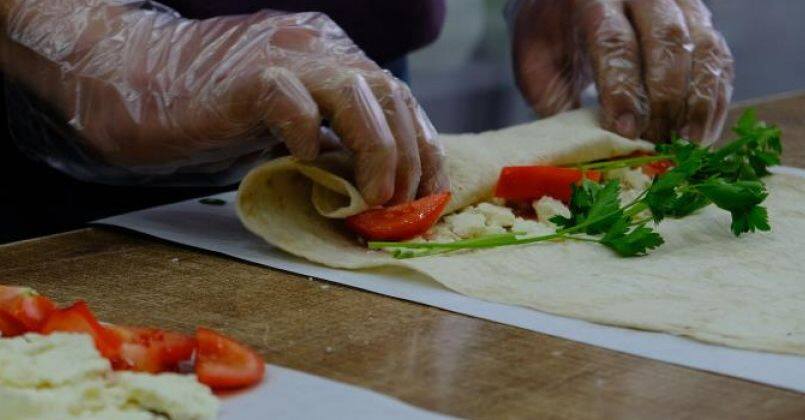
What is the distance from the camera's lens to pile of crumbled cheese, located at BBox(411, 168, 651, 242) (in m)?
1.54

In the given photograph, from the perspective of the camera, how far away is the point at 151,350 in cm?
108

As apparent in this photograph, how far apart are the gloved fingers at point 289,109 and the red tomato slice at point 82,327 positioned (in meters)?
0.44

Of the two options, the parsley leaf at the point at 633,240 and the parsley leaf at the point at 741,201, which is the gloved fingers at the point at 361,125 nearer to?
the parsley leaf at the point at 633,240

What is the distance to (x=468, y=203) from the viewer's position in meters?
1.64

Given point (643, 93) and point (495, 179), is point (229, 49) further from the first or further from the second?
point (643, 93)

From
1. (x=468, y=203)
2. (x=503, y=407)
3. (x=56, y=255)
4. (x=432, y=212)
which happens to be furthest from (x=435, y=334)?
(x=56, y=255)

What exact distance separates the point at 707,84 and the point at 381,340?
3.27ft

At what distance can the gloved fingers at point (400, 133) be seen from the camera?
152 cm

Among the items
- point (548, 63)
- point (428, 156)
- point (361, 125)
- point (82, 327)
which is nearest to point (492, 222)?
point (428, 156)

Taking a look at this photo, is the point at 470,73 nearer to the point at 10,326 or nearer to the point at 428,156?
the point at 428,156

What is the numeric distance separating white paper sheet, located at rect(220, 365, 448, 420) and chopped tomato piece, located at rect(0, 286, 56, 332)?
0.22m

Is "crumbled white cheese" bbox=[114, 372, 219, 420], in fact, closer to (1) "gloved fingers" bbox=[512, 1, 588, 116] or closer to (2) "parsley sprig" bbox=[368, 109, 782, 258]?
(2) "parsley sprig" bbox=[368, 109, 782, 258]

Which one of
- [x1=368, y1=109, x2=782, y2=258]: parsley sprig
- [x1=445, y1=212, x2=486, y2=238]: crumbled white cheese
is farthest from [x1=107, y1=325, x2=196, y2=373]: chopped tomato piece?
[x1=445, y1=212, x2=486, y2=238]: crumbled white cheese

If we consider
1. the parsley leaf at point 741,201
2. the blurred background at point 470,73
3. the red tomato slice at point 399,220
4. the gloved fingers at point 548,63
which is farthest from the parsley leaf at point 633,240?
the blurred background at point 470,73
